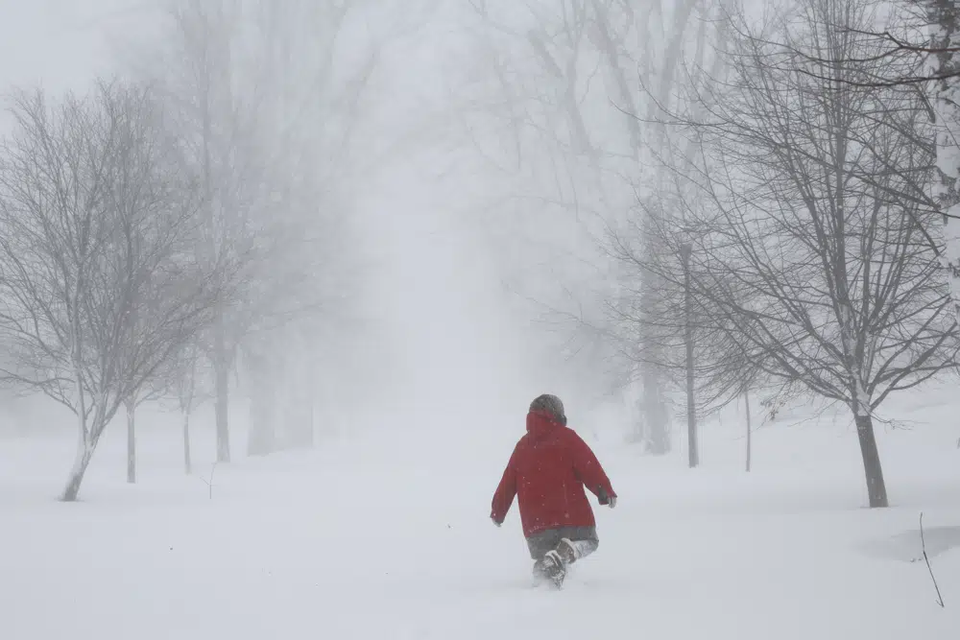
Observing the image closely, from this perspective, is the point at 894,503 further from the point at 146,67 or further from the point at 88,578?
the point at 146,67

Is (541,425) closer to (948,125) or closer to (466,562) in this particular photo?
(466,562)

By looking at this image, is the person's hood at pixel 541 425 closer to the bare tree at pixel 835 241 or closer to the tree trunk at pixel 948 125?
the tree trunk at pixel 948 125

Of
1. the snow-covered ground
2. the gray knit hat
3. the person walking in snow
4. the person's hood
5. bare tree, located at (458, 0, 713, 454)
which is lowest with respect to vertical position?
the snow-covered ground

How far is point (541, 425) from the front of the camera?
6469 mm

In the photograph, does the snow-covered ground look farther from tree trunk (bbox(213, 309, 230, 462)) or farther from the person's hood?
tree trunk (bbox(213, 309, 230, 462))

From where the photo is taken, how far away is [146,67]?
1011 inches

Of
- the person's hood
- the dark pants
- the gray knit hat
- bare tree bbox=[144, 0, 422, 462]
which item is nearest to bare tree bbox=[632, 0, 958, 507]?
the gray knit hat

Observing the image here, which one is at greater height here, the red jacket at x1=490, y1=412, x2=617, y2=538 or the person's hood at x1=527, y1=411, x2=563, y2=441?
the person's hood at x1=527, y1=411, x2=563, y2=441

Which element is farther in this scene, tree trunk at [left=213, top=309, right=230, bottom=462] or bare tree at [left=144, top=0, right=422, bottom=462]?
bare tree at [left=144, top=0, right=422, bottom=462]

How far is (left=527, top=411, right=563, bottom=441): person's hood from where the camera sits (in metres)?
6.47

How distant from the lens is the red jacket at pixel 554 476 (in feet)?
21.0

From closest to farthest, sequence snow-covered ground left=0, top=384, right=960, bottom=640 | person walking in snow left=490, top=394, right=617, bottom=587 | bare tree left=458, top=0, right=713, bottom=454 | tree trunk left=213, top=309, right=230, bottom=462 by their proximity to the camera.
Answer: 1. snow-covered ground left=0, top=384, right=960, bottom=640
2. person walking in snow left=490, top=394, right=617, bottom=587
3. bare tree left=458, top=0, right=713, bottom=454
4. tree trunk left=213, top=309, right=230, bottom=462

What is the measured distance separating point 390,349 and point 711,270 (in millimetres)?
51187

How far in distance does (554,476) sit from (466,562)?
290 centimetres
